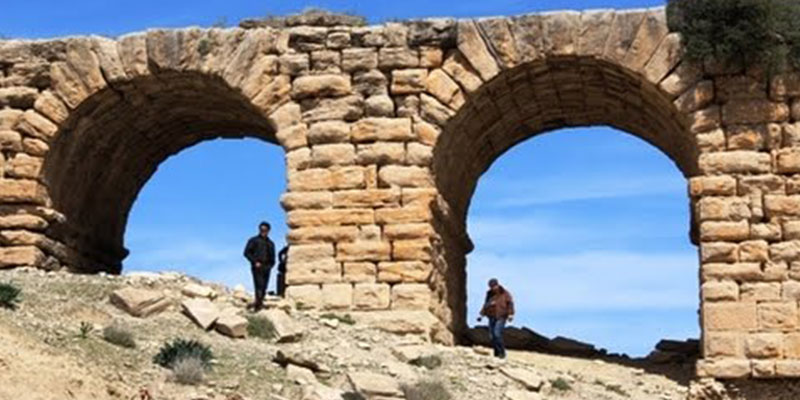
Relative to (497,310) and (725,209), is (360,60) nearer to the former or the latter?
(497,310)

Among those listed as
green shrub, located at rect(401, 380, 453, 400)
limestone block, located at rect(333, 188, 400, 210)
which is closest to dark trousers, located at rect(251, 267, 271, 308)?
limestone block, located at rect(333, 188, 400, 210)

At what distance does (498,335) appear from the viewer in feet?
58.0

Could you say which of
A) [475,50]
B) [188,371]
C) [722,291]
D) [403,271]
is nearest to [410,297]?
[403,271]

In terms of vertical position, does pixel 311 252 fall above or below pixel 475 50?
below

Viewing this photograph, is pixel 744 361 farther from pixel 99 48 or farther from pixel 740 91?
pixel 99 48

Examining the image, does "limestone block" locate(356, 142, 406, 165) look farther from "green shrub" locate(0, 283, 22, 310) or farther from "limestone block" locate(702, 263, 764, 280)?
"green shrub" locate(0, 283, 22, 310)

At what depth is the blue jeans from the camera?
17.5 metres

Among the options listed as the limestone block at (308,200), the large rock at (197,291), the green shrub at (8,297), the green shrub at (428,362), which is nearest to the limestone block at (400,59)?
the limestone block at (308,200)

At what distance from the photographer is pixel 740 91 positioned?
17.2m

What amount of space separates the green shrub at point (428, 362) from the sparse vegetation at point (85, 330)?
3621 mm

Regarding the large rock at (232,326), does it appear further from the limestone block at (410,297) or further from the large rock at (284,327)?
the limestone block at (410,297)

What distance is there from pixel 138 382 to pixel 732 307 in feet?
24.7

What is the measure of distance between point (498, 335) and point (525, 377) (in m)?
2.30

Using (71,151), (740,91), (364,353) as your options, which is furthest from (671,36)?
(71,151)
